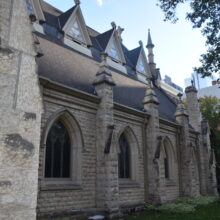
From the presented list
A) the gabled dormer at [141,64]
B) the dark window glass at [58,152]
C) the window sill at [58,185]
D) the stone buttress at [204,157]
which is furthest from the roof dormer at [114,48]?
the window sill at [58,185]

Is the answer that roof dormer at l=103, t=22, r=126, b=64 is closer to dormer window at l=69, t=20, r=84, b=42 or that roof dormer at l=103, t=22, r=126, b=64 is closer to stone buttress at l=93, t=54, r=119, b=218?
dormer window at l=69, t=20, r=84, b=42

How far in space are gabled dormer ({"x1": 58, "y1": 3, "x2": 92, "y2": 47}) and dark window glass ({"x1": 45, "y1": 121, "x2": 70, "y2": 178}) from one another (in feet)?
28.1

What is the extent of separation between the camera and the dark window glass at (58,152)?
10.1 m

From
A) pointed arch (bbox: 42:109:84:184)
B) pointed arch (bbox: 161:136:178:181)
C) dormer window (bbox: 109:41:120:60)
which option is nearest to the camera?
pointed arch (bbox: 42:109:84:184)

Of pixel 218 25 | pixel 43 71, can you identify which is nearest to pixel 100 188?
pixel 43 71

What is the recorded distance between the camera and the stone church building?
2.14 meters

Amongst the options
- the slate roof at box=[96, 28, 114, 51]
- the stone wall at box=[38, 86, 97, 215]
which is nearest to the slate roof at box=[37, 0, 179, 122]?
the slate roof at box=[96, 28, 114, 51]

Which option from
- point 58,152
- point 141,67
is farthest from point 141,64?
point 58,152

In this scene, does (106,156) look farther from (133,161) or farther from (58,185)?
(133,161)

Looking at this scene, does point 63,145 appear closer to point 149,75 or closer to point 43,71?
point 43,71

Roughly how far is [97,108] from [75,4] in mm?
9669

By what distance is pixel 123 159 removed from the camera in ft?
46.0

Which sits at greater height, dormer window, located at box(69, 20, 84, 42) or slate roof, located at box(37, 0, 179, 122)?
dormer window, located at box(69, 20, 84, 42)

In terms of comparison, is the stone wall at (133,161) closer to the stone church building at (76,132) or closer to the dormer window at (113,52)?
the stone church building at (76,132)
